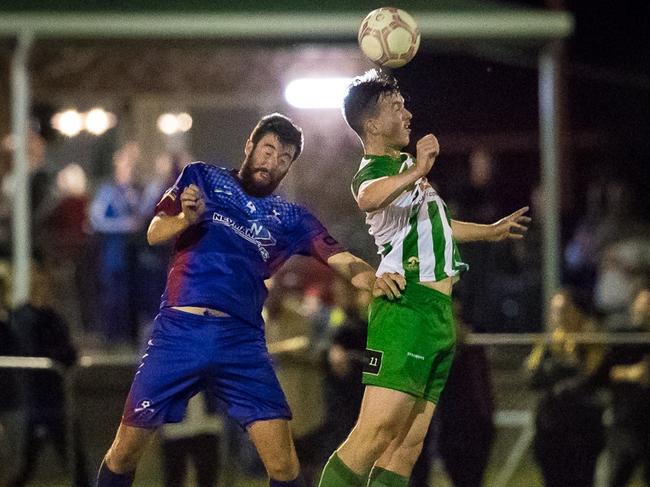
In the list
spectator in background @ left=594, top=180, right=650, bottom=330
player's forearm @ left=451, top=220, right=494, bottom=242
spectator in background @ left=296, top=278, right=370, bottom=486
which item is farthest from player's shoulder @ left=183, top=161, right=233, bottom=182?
spectator in background @ left=594, top=180, right=650, bottom=330

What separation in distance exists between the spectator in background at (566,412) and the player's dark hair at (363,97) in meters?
2.95

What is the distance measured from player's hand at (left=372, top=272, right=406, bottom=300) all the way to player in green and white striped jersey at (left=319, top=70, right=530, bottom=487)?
0.03 m

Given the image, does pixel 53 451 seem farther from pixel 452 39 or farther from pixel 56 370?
pixel 452 39

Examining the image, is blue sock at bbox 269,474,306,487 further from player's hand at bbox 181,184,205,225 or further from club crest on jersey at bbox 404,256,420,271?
player's hand at bbox 181,184,205,225

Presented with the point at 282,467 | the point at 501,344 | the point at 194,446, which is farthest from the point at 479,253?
the point at 282,467

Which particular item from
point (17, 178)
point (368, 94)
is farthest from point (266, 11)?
point (368, 94)

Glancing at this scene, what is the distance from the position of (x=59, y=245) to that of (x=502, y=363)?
5.44m

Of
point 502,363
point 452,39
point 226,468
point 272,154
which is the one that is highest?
point 452,39

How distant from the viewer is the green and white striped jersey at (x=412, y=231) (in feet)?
22.0

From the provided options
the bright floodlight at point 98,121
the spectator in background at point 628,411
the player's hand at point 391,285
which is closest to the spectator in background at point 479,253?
the spectator in background at point 628,411

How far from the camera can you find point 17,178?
493 inches

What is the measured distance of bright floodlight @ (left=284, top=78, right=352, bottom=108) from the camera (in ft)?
44.8

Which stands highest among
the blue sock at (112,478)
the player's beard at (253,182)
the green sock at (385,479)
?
the player's beard at (253,182)

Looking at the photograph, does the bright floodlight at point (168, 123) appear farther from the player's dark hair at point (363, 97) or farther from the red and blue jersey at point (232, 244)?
the player's dark hair at point (363, 97)
